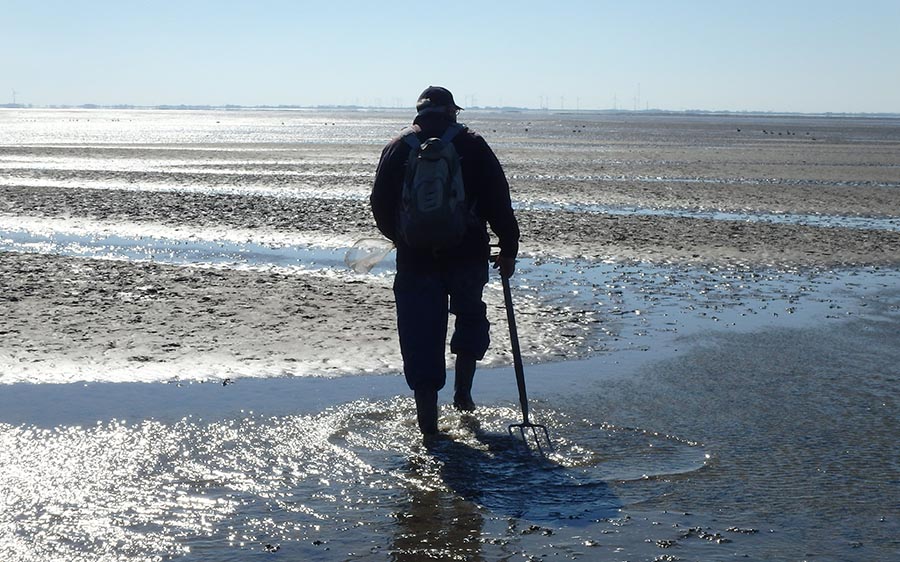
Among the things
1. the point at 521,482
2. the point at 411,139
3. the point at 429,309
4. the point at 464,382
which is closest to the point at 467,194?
the point at 411,139

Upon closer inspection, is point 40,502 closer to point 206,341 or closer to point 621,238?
point 206,341

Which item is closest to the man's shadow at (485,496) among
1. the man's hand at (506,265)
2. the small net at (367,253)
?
the man's hand at (506,265)

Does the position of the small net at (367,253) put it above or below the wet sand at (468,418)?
above

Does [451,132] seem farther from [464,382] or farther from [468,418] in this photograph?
[468,418]

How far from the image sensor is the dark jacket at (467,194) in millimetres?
6188

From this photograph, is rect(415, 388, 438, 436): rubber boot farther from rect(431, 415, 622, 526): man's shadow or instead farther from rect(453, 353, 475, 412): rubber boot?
rect(453, 353, 475, 412): rubber boot

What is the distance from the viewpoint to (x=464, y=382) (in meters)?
6.77

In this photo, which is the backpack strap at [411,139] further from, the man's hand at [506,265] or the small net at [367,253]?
the small net at [367,253]

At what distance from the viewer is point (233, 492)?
17.4 feet

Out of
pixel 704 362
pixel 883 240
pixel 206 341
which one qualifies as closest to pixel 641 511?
pixel 704 362

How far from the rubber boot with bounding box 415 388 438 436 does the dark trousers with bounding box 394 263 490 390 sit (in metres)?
0.04

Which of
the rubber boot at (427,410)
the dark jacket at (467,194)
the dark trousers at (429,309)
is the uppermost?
the dark jacket at (467,194)

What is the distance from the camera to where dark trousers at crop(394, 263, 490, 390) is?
6234 millimetres

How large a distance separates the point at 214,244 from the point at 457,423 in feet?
→ 32.0
